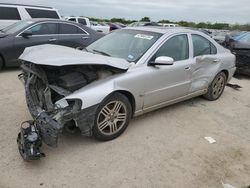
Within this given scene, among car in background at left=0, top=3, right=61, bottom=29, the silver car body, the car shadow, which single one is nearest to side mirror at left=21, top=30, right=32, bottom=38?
the car shadow

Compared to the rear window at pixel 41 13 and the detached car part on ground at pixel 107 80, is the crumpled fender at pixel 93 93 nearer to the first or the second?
the detached car part on ground at pixel 107 80

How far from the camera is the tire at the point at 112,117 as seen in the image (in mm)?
3734

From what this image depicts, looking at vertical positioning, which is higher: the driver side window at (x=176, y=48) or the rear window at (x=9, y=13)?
the rear window at (x=9, y=13)

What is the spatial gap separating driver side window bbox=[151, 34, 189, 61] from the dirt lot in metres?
1.08

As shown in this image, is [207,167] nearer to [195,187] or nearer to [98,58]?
[195,187]

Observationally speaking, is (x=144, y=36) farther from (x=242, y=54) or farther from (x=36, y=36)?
(x=242, y=54)

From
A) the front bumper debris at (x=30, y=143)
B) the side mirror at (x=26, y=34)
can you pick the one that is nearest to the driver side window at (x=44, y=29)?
the side mirror at (x=26, y=34)

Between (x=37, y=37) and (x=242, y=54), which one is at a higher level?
(x=37, y=37)

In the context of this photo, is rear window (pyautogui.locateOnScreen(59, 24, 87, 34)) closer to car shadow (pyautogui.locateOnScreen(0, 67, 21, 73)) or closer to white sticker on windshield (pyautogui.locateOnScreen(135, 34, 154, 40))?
car shadow (pyautogui.locateOnScreen(0, 67, 21, 73))

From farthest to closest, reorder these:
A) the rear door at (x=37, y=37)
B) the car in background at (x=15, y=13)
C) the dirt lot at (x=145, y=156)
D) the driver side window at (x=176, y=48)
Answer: the car in background at (x=15, y=13)
the rear door at (x=37, y=37)
the driver side window at (x=176, y=48)
the dirt lot at (x=145, y=156)

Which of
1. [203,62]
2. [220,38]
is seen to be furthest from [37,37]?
[220,38]

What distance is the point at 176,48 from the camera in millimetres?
4773

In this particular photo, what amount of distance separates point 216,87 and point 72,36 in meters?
4.74

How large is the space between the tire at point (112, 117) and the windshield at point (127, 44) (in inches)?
28.5
